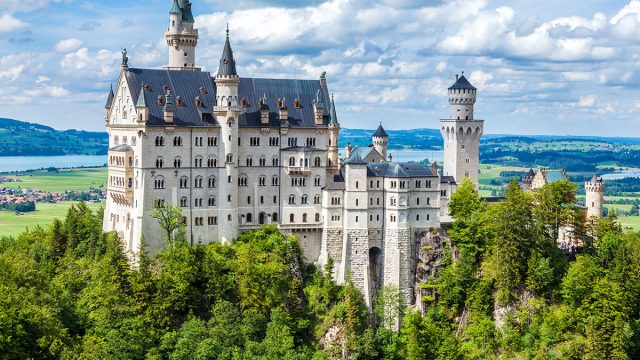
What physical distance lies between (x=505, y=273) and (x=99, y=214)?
52296 millimetres

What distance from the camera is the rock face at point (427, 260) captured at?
353ft

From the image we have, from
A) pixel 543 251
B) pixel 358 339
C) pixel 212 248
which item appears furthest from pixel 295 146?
pixel 543 251

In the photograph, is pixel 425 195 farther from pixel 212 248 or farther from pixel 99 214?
pixel 99 214

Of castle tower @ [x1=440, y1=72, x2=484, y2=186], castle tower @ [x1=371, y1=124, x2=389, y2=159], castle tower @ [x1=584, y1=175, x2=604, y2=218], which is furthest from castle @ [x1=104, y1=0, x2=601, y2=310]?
castle tower @ [x1=584, y1=175, x2=604, y2=218]

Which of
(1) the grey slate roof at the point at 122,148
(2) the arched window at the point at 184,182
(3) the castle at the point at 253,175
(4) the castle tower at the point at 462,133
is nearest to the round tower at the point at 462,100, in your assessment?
(4) the castle tower at the point at 462,133

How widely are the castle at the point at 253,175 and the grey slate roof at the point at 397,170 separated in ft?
0.54

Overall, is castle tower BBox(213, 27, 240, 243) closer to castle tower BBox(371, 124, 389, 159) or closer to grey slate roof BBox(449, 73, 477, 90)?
castle tower BBox(371, 124, 389, 159)

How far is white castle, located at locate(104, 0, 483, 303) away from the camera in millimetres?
103812

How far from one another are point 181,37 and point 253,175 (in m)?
20.0

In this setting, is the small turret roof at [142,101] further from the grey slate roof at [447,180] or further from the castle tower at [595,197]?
the castle tower at [595,197]

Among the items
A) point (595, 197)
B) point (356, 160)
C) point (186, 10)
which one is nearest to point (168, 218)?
point (356, 160)

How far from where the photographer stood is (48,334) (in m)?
88.1

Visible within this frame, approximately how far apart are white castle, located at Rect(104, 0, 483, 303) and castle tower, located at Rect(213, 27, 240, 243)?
11 cm

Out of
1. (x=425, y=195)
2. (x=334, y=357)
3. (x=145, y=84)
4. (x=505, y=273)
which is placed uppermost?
(x=145, y=84)
